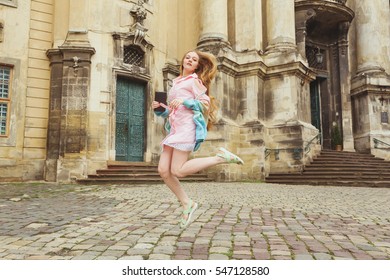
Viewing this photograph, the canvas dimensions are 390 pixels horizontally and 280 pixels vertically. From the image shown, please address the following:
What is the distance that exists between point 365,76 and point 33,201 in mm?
17397

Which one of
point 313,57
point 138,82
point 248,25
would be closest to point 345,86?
point 313,57

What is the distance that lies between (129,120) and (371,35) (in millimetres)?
14037

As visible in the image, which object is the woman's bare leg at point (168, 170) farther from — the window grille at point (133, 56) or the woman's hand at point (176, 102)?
the window grille at point (133, 56)

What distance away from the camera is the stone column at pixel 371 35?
64.1 feet

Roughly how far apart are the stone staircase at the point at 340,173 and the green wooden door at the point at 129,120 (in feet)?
16.8

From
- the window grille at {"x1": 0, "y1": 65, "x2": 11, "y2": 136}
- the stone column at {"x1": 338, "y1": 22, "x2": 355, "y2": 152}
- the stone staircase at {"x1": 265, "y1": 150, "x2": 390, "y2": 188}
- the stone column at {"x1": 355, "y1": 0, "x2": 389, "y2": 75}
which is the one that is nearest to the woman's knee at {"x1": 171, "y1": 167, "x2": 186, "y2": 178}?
the stone staircase at {"x1": 265, "y1": 150, "x2": 390, "y2": 188}

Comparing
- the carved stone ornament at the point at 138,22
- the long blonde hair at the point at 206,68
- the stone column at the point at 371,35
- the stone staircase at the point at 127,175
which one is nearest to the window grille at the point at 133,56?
the carved stone ornament at the point at 138,22

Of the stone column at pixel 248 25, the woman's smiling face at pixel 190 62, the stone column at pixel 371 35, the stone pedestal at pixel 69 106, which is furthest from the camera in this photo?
the stone column at pixel 371 35

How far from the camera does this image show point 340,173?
12.6 meters

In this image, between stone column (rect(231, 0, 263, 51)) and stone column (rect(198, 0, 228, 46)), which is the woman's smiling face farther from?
stone column (rect(231, 0, 263, 51))

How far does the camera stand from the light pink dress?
3764 millimetres

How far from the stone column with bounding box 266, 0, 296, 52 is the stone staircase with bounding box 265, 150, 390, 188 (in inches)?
188

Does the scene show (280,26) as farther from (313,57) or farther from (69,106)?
(69,106)
